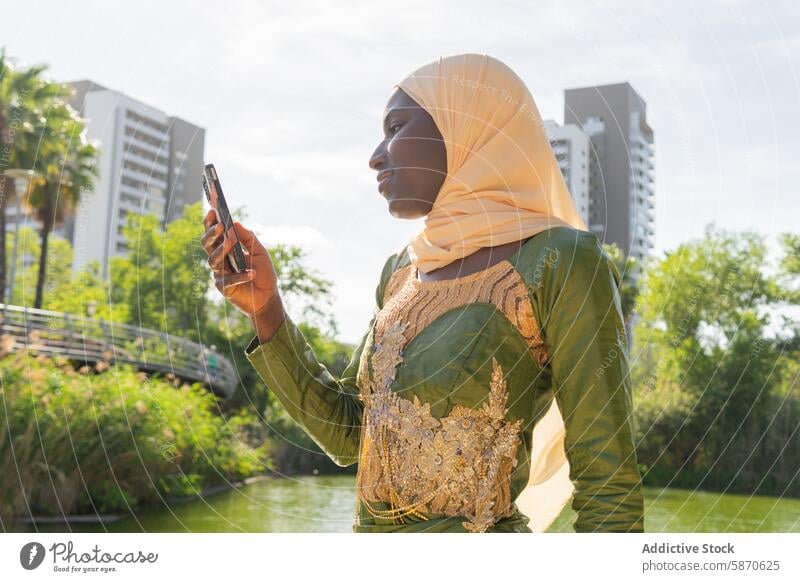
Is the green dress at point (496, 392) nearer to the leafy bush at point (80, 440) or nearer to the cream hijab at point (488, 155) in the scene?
the cream hijab at point (488, 155)

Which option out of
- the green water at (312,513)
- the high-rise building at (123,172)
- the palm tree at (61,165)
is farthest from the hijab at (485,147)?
the high-rise building at (123,172)

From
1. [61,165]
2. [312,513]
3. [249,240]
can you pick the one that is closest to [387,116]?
[249,240]

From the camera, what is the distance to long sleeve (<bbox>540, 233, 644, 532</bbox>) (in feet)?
3.74

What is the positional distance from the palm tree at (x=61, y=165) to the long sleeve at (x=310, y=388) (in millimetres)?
11118

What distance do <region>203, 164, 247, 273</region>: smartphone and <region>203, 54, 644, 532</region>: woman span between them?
0.02 meters

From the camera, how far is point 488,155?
52.7 inches

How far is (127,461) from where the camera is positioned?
7.07 metres

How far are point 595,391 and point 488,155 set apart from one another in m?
0.42

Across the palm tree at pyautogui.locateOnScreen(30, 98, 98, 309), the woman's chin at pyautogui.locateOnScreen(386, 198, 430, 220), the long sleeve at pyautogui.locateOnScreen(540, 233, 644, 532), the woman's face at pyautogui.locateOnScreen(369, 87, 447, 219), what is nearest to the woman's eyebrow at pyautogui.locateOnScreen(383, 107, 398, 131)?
the woman's face at pyautogui.locateOnScreen(369, 87, 447, 219)

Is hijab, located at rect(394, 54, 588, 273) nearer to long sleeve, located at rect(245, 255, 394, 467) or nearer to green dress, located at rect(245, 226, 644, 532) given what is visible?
green dress, located at rect(245, 226, 644, 532)

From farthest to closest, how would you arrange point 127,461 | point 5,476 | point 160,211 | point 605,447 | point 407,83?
point 160,211
point 127,461
point 5,476
point 407,83
point 605,447

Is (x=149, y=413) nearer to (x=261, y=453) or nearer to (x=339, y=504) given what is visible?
(x=261, y=453)
